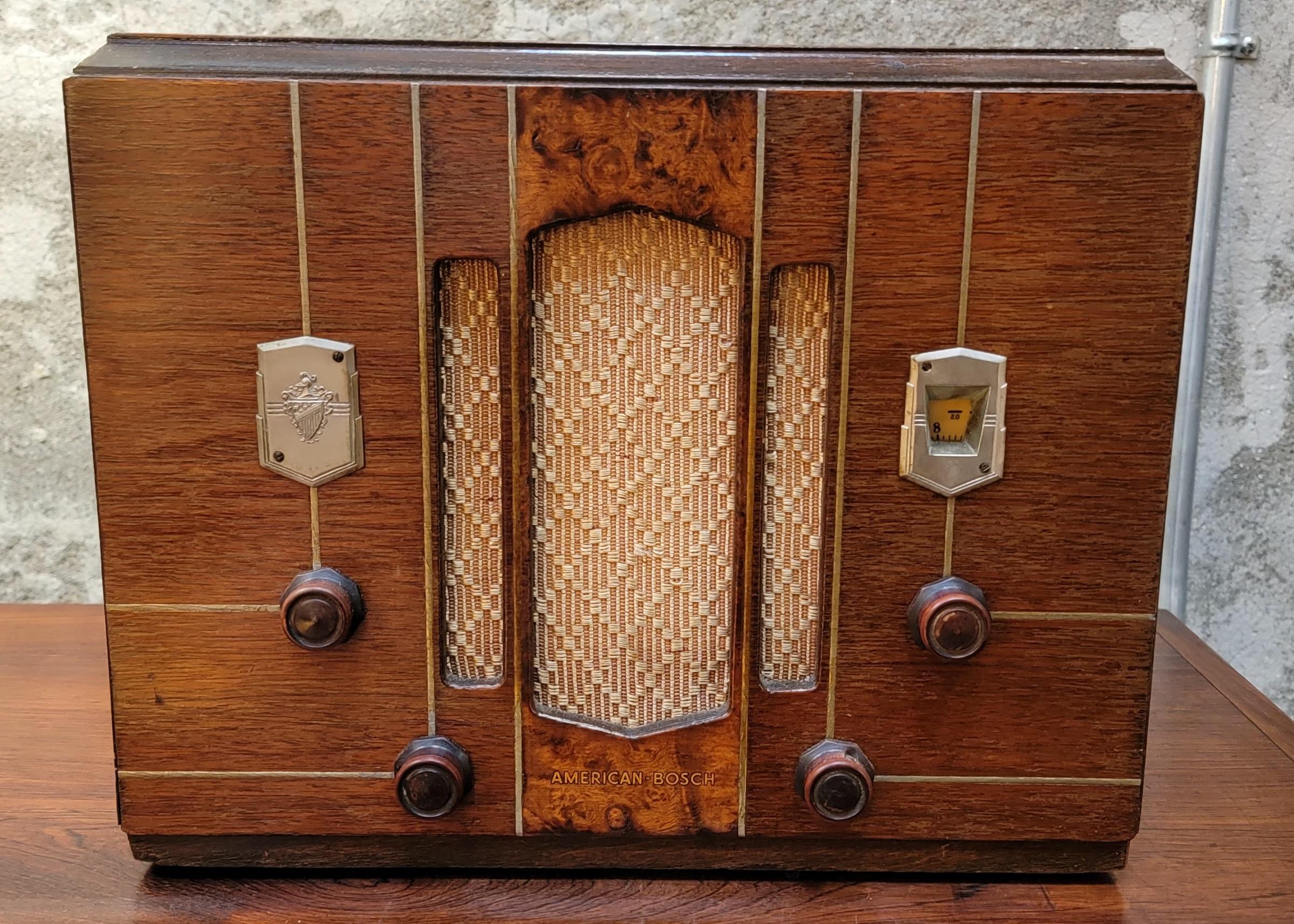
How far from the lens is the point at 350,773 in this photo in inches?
31.0

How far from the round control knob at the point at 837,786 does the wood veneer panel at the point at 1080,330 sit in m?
0.16

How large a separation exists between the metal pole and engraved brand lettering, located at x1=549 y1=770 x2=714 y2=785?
726 millimetres

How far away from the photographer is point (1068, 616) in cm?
77

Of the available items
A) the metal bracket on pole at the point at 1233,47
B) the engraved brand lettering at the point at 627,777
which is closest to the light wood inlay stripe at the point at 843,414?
the engraved brand lettering at the point at 627,777

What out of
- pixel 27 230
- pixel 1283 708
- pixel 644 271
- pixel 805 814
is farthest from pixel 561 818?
pixel 1283 708

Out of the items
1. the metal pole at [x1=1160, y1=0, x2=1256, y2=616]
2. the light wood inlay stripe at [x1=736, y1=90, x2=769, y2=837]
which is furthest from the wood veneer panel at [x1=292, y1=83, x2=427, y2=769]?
the metal pole at [x1=1160, y1=0, x2=1256, y2=616]

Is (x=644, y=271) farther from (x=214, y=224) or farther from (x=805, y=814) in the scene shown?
(x=805, y=814)

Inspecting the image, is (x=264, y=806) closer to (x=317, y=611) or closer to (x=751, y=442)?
(x=317, y=611)

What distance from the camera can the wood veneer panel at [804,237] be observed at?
0.70 m

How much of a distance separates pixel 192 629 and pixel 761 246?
1.61 ft

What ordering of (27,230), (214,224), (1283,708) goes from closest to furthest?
(214,224) < (27,230) < (1283,708)

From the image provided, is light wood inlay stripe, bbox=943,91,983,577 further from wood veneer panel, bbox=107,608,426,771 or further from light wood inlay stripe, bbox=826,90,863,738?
wood veneer panel, bbox=107,608,426,771

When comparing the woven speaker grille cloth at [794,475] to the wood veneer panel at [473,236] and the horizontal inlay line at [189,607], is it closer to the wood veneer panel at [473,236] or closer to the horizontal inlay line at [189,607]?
the wood veneer panel at [473,236]

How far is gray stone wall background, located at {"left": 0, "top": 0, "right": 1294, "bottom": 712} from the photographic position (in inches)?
50.1
